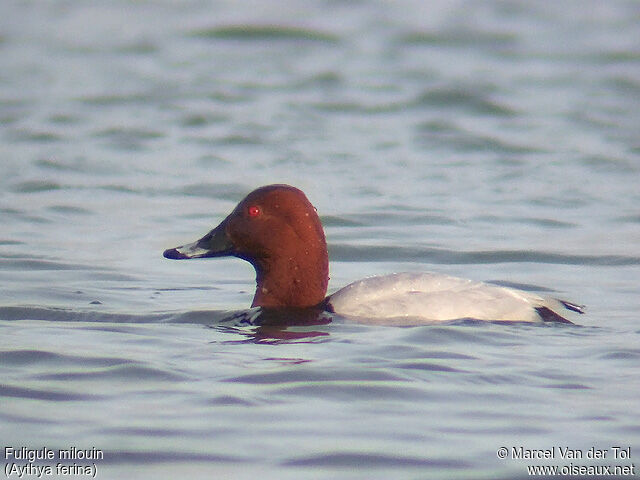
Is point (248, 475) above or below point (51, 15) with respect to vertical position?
below

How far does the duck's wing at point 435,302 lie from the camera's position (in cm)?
786

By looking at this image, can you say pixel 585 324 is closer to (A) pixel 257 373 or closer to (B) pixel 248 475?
(A) pixel 257 373

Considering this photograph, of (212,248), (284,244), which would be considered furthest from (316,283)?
(212,248)

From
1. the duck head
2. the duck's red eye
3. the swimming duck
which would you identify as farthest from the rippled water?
the duck's red eye

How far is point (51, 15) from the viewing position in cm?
2412

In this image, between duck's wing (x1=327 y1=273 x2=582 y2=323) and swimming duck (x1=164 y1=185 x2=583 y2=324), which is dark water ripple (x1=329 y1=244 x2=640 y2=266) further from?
duck's wing (x1=327 y1=273 x2=582 y2=323)

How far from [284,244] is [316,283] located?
1.03 ft

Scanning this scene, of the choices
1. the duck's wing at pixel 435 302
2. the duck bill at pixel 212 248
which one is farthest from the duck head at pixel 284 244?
the duck's wing at pixel 435 302

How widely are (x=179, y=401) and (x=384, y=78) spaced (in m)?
14.9

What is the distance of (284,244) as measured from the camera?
325 inches

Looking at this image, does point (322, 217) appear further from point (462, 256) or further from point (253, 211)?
point (253, 211)

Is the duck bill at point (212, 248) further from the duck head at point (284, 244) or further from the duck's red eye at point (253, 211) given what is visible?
the duck's red eye at point (253, 211)

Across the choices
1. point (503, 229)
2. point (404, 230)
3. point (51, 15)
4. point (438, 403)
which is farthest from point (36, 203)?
point (51, 15)

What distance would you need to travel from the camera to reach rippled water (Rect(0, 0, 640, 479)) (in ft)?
19.4
